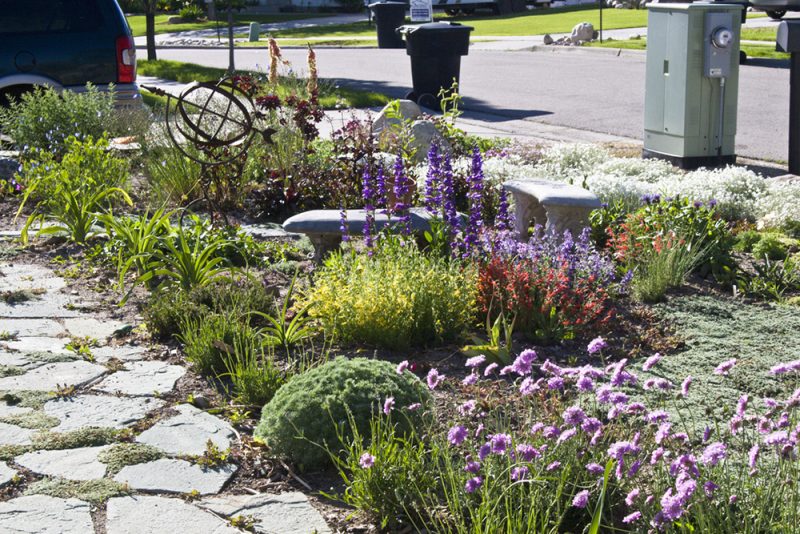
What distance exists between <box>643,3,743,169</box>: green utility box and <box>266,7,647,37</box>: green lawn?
22.2 metres

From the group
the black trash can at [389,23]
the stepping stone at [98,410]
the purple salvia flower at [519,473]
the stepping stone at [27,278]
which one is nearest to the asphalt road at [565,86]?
the black trash can at [389,23]

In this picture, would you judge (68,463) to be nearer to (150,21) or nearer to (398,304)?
(398,304)

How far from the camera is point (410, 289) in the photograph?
5.08 m

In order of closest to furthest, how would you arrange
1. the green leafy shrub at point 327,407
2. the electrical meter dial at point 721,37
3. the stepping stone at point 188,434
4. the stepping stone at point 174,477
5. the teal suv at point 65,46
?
the stepping stone at point 174,477 → the green leafy shrub at point 327,407 → the stepping stone at point 188,434 → the electrical meter dial at point 721,37 → the teal suv at point 65,46

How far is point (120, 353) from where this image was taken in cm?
526

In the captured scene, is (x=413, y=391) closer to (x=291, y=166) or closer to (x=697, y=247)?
(x=697, y=247)

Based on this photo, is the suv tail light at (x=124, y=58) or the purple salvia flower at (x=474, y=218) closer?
the purple salvia flower at (x=474, y=218)

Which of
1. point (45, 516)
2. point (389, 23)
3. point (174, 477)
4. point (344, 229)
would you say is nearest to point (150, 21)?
point (389, 23)

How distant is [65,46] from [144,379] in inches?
274

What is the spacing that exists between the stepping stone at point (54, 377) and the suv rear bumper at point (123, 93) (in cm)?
636

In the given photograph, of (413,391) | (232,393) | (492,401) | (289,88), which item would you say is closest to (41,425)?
(232,393)

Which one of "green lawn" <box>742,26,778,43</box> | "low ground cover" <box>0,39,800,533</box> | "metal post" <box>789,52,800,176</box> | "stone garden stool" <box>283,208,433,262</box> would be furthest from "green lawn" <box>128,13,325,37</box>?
"stone garden stool" <box>283,208,433,262</box>

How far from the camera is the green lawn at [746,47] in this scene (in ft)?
67.0

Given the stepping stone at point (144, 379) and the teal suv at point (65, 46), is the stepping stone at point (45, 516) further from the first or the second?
the teal suv at point (65, 46)
